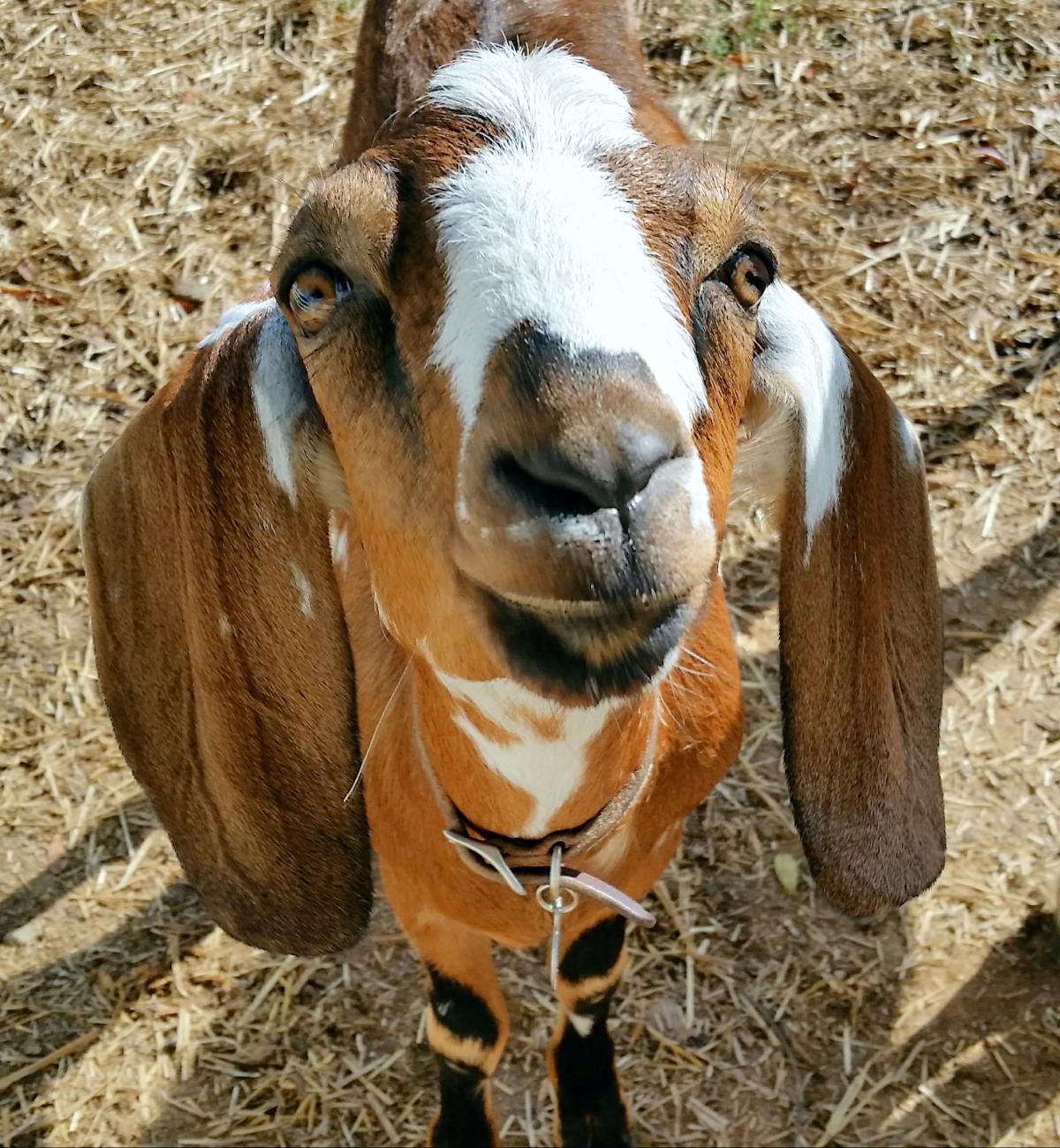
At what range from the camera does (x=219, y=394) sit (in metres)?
2.34

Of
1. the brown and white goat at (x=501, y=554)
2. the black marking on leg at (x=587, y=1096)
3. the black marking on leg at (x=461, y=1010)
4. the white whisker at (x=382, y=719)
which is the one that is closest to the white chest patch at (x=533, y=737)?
the brown and white goat at (x=501, y=554)

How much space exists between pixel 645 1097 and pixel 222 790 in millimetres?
1788

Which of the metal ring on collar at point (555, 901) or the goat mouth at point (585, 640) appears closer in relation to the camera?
the goat mouth at point (585, 640)

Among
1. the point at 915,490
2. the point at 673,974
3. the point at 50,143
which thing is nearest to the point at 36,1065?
the point at 673,974

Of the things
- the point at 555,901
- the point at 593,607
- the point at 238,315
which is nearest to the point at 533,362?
the point at 593,607

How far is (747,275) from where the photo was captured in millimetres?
2166

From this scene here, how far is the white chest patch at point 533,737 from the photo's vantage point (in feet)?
7.45

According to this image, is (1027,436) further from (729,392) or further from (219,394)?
(219,394)

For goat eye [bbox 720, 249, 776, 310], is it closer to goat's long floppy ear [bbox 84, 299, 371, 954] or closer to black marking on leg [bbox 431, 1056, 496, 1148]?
goat's long floppy ear [bbox 84, 299, 371, 954]

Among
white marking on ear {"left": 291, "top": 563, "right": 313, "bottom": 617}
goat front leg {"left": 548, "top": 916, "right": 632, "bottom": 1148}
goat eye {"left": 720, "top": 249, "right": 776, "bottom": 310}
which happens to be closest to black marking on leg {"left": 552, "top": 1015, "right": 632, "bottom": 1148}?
goat front leg {"left": 548, "top": 916, "right": 632, "bottom": 1148}

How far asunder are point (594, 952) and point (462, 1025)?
410mm

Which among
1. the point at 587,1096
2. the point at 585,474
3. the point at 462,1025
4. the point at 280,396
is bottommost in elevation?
the point at 587,1096

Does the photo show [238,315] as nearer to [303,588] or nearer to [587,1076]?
[303,588]

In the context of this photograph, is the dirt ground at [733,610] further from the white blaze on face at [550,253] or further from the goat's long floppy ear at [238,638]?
the white blaze on face at [550,253]
